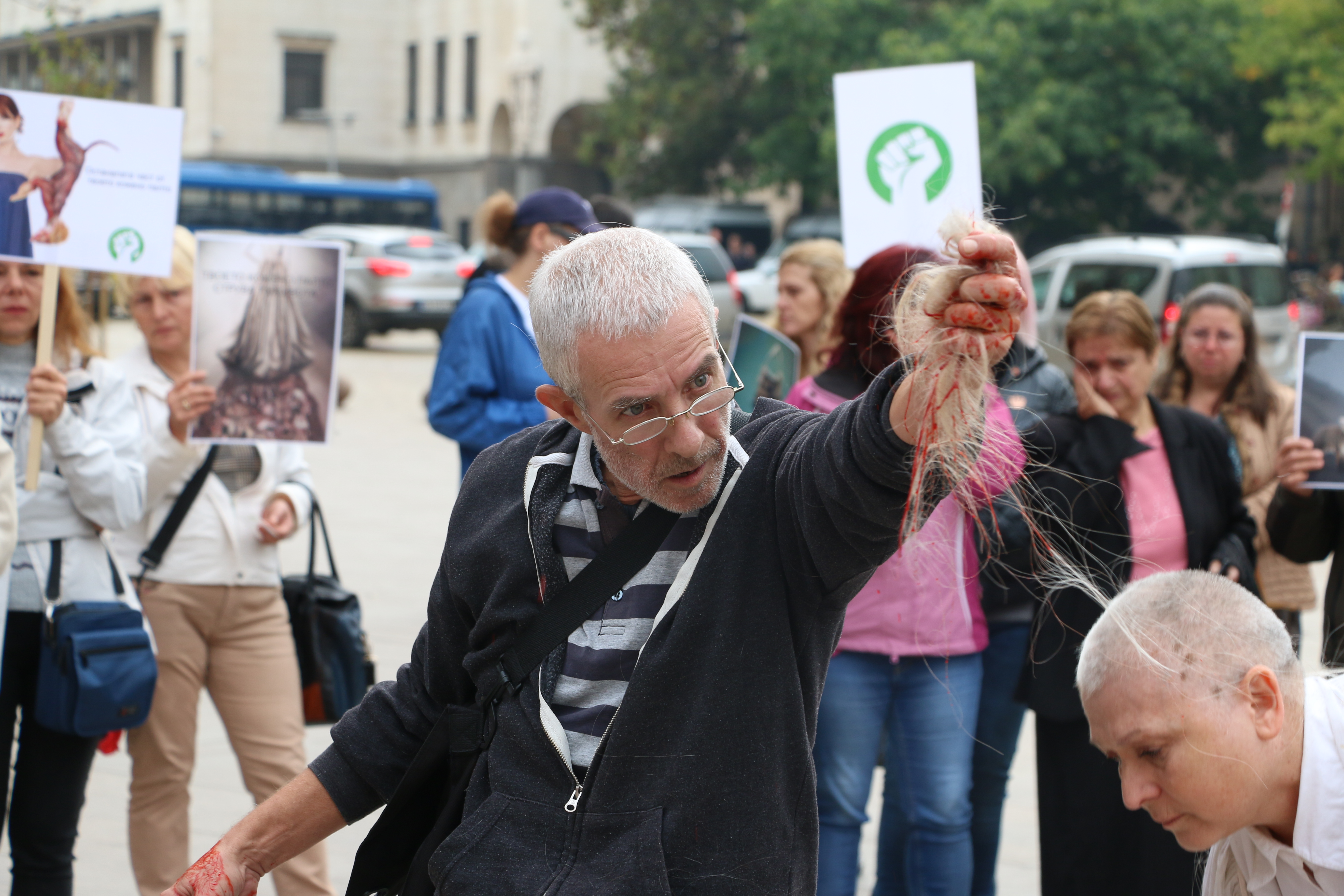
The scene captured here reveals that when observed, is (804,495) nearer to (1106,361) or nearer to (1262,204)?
(1106,361)

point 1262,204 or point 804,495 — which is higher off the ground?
point 1262,204

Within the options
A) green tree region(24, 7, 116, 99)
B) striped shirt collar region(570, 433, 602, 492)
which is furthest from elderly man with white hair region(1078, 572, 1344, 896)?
green tree region(24, 7, 116, 99)

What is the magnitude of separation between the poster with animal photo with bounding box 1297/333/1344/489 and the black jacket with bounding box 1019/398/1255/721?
217mm

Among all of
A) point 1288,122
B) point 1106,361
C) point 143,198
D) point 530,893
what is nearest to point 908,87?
point 1106,361

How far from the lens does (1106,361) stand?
13.1 ft

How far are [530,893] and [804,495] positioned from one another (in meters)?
0.67

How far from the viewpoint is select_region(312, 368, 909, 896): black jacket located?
75.4 inches

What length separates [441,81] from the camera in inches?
1930

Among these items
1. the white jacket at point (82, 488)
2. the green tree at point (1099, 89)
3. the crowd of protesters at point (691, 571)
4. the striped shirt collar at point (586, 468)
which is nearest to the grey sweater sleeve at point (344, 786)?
the crowd of protesters at point (691, 571)

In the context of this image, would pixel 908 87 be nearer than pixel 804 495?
No

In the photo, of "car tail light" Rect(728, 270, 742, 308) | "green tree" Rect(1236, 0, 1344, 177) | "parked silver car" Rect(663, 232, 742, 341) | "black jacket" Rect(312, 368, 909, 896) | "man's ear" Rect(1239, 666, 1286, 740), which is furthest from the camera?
"green tree" Rect(1236, 0, 1344, 177)

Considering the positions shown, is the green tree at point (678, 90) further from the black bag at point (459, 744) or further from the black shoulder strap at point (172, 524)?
the black bag at point (459, 744)

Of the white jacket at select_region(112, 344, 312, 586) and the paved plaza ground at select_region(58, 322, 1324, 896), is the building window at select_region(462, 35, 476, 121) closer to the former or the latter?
the paved plaza ground at select_region(58, 322, 1324, 896)

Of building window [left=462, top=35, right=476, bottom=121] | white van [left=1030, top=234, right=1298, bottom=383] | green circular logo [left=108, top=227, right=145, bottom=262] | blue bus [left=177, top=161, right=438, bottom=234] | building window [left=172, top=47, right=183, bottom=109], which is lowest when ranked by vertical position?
green circular logo [left=108, top=227, right=145, bottom=262]
